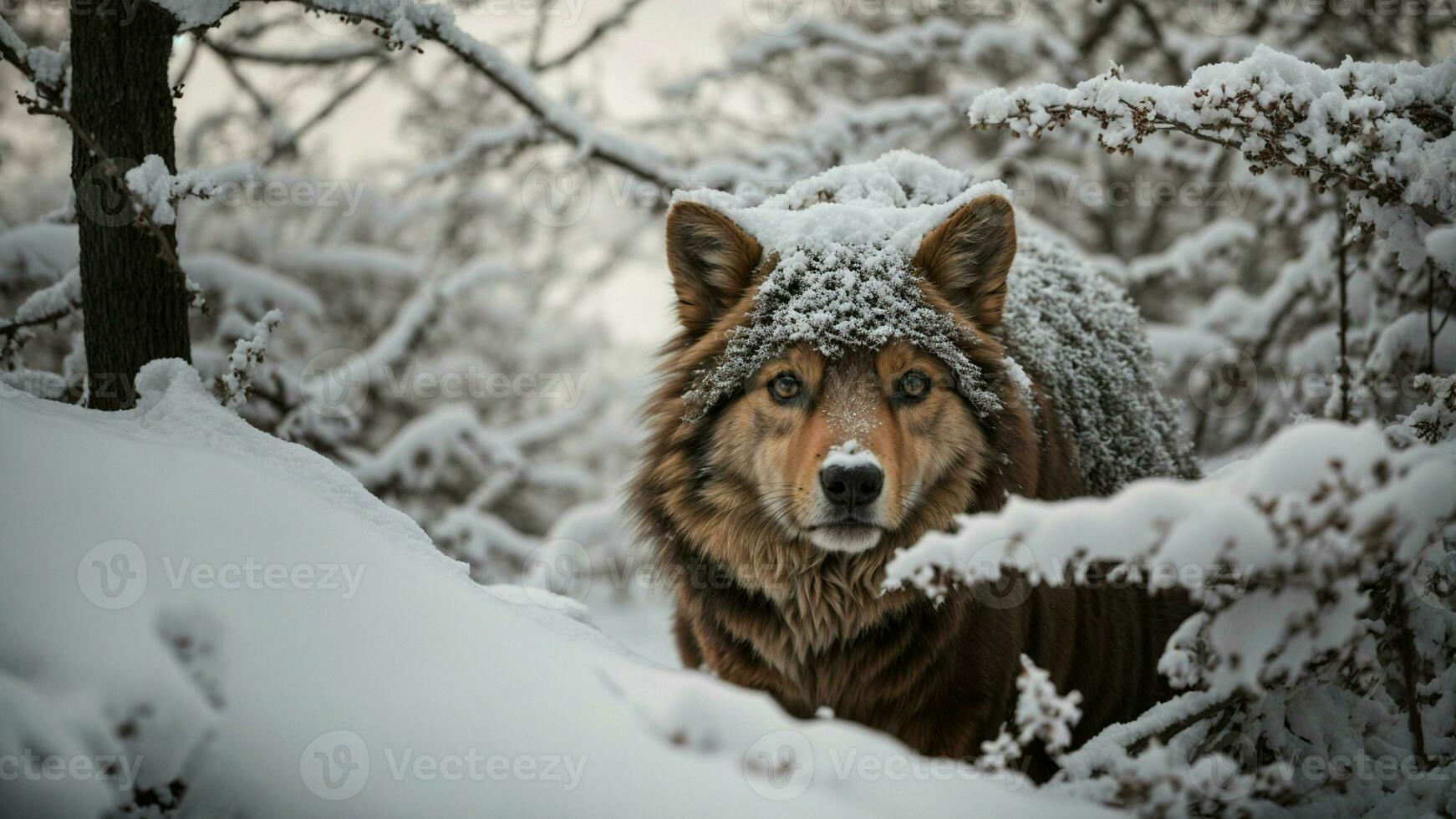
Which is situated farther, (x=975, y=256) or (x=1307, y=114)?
(x=975, y=256)

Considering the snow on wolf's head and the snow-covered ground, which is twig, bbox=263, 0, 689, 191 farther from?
the snow-covered ground

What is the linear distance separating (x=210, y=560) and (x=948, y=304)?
2380 millimetres

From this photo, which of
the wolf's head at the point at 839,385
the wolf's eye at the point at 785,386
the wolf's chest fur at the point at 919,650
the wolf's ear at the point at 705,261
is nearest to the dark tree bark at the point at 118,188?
the wolf's ear at the point at 705,261

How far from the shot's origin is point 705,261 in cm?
337

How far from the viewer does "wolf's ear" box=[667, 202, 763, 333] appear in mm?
3215

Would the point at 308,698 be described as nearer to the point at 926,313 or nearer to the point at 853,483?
the point at 853,483

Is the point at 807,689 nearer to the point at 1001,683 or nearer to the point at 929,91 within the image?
the point at 1001,683

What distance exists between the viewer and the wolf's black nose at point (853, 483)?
2.83m

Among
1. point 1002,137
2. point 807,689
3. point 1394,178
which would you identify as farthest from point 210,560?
point 1002,137

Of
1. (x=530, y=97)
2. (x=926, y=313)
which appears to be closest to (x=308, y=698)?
(x=926, y=313)

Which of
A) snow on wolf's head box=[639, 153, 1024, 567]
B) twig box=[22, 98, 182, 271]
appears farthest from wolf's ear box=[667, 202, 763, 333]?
twig box=[22, 98, 182, 271]

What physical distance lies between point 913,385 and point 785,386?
1.41 ft

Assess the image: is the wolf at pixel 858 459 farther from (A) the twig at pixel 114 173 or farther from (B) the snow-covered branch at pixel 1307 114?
(A) the twig at pixel 114 173

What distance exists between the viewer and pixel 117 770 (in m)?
1.63
